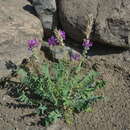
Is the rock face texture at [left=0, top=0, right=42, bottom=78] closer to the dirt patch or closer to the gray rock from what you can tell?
the gray rock

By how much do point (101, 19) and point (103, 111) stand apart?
3.98 feet

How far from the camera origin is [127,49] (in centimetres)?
438

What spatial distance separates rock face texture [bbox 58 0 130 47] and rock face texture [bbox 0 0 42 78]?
0.45 m

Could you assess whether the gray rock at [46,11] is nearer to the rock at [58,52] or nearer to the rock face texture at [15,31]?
the rock face texture at [15,31]

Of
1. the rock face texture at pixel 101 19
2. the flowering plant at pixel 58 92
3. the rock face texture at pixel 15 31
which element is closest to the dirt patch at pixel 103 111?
the flowering plant at pixel 58 92

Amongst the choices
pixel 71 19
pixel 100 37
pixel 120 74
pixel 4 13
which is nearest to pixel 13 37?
pixel 4 13

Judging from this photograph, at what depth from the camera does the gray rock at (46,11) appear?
4.59 metres

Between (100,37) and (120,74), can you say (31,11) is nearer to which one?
(100,37)

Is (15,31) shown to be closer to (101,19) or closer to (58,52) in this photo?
(58,52)

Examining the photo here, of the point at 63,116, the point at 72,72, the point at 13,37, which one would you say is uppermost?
the point at 13,37

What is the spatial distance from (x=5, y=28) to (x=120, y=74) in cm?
157

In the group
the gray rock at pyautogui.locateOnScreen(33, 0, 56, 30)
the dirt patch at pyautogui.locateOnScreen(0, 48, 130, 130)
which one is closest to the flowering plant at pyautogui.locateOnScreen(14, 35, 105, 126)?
the dirt patch at pyautogui.locateOnScreen(0, 48, 130, 130)

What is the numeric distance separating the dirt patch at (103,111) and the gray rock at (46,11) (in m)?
0.99

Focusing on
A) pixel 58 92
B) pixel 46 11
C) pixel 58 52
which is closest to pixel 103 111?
pixel 58 92
